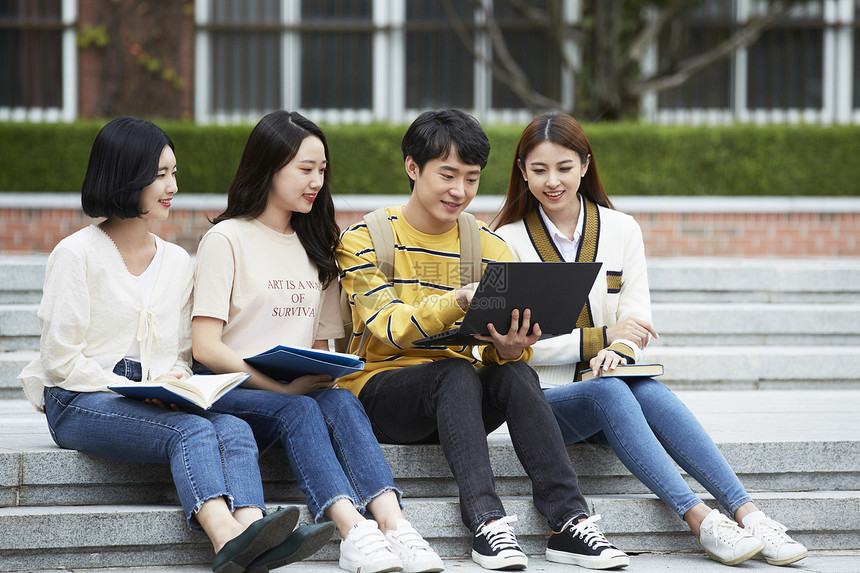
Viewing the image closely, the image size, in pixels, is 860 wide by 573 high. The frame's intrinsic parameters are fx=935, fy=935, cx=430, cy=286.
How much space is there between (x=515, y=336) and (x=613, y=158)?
483 centimetres

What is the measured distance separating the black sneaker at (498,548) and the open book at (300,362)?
2.01 ft

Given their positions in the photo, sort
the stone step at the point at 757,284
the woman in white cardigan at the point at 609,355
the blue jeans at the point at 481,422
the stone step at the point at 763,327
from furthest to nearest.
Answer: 1. the stone step at the point at 757,284
2. the stone step at the point at 763,327
3. the woman in white cardigan at the point at 609,355
4. the blue jeans at the point at 481,422

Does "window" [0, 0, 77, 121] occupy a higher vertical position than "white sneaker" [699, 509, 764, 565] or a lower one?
higher

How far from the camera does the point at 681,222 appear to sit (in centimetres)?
→ 727

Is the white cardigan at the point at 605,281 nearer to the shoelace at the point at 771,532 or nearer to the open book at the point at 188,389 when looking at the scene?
the shoelace at the point at 771,532

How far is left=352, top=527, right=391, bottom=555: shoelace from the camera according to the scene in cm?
257

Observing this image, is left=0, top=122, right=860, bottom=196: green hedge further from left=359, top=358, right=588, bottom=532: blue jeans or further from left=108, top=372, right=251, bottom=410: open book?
left=108, top=372, right=251, bottom=410: open book

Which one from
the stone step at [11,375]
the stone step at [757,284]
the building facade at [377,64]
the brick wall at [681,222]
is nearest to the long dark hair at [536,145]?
the stone step at [757,284]

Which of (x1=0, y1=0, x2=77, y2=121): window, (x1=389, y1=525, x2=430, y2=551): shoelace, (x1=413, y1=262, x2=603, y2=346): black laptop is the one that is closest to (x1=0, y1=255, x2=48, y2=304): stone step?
(x1=413, y1=262, x2=603, y2=346): black laptop

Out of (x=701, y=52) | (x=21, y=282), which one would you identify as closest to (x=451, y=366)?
(x=21, y=282)

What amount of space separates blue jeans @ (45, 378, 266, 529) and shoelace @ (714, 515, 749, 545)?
1.35 m

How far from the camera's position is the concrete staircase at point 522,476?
2.71 m

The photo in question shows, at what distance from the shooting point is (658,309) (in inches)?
198

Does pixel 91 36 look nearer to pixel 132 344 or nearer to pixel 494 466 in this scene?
pixel 132 344
